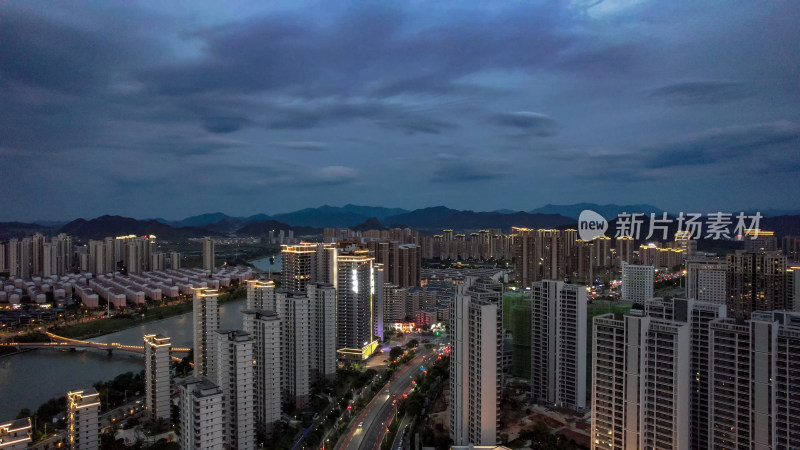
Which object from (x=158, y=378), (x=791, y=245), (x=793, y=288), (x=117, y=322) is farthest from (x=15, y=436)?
(x=791, y=245)

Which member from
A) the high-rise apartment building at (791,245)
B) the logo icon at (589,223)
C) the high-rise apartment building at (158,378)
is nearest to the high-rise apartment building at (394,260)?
the logo icon at (589,223)

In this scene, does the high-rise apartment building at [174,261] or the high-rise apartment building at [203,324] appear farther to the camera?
the high-rise apartment building at [174,261]

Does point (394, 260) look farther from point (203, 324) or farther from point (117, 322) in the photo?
point (203, 324)

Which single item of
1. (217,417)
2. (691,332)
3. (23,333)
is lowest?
(23,333)

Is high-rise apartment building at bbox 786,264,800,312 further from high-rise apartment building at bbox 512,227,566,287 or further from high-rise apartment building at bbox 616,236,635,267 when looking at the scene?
high-rise apartment building at bbox 616,236,635,267

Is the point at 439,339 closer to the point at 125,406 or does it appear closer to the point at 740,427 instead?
the point at 125,406

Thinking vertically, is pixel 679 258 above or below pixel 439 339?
above

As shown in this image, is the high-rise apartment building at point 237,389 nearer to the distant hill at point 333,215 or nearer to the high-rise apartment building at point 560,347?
the high-rise apartment building at point 560,347

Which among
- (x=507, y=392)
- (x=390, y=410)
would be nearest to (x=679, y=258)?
(x=507, y=392)
